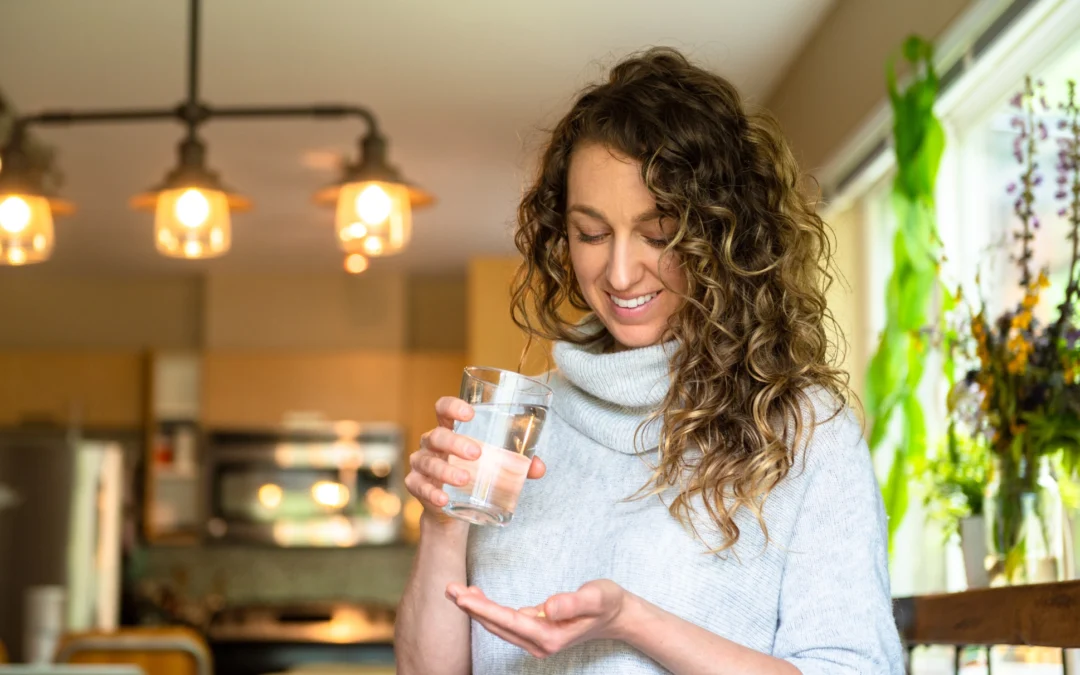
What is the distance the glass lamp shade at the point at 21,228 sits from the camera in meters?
2.70

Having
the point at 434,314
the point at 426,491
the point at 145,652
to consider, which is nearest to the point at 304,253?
the point at 434,314

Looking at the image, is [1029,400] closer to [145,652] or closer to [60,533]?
[145,652]

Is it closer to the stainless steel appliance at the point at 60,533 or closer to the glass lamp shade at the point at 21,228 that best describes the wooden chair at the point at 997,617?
the glass lamp shade at the point at 21,228

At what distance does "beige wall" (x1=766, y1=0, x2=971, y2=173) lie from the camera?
2.58 m

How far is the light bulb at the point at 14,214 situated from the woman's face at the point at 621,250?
1.90 m

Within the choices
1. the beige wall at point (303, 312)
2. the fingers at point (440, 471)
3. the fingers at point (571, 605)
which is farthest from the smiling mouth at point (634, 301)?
the beige wall at point (303, 312)

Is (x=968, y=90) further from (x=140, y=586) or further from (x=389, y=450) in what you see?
(x=140, y=586)

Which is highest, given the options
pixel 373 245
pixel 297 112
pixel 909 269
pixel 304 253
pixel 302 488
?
pixel 304 253

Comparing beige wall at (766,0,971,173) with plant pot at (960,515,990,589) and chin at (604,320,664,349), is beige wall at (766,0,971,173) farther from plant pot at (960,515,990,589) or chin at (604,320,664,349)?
chin at (604,320,664,349)

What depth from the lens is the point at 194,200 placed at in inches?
106

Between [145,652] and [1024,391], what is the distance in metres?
2.43

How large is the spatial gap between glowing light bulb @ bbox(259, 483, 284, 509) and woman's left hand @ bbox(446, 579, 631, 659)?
523 centimetres

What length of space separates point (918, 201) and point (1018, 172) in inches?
7.9

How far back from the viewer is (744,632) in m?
1.11
